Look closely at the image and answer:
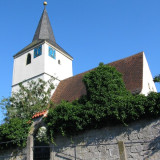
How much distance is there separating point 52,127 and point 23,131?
1781mm

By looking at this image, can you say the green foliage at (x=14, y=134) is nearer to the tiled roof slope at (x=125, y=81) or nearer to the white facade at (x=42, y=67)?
the tiled roof slope at (x=125, y=81)

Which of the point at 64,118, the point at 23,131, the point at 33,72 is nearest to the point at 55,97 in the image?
the point at 33,72

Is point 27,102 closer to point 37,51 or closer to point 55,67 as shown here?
point 55,67

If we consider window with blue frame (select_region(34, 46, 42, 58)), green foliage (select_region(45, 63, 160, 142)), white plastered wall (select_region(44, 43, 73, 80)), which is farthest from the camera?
window with blue frame (select_region(34, 46, 42, 58))

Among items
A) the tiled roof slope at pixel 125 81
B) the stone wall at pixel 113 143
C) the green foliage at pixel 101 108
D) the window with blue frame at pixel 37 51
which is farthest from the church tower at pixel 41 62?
the stone wall at pixel 113 143

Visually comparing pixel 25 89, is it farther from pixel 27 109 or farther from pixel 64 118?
pixel 64 118

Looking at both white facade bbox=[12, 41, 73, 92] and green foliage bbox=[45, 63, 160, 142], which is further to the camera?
white facade bbox=[12, 41, 73, 92]

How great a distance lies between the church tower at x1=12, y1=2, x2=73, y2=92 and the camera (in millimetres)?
21828

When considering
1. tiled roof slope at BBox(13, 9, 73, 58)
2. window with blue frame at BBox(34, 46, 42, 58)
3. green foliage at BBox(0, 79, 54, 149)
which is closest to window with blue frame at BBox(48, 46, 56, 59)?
tiled roof slope at BBox(13, 9, 73, 58)

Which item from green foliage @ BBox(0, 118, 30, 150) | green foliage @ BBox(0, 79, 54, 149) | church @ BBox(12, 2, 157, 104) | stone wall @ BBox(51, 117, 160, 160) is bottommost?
stone wall @ BBox(51, 117, 160, 160)

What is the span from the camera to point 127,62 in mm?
16109

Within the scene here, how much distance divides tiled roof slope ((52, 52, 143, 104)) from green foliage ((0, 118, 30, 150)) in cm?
540

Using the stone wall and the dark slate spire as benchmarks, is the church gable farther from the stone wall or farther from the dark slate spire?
the dark slate spire

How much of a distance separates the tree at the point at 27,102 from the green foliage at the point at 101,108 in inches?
178
